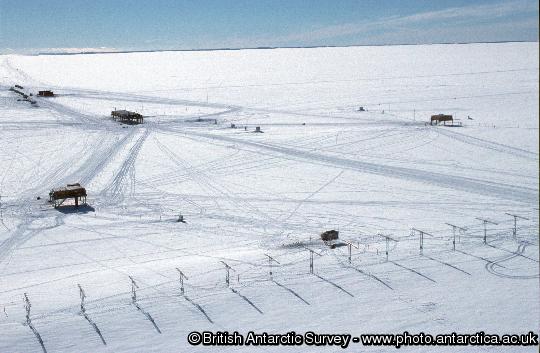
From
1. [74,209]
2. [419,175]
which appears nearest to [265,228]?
[74,209]

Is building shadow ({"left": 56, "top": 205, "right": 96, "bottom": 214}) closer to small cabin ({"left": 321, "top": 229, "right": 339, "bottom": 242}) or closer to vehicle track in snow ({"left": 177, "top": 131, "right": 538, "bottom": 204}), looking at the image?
small cabin ({"left": 321, "top": 229, "right": 339, "bottom": 242})

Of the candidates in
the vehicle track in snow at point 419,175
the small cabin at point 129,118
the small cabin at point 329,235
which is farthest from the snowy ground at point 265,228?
the small cabin at point 129,118

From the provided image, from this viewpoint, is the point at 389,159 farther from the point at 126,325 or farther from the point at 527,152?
the point at 126,325

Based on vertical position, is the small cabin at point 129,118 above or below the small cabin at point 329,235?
above

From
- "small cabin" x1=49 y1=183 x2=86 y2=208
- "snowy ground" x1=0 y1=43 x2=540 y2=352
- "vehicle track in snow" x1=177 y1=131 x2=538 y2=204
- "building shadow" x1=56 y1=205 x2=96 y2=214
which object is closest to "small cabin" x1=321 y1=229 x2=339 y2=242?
"snowy ground" x1=0 y1=43 x2=540 y2=352

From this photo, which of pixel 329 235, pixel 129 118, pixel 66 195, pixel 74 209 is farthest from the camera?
pixel 129 118

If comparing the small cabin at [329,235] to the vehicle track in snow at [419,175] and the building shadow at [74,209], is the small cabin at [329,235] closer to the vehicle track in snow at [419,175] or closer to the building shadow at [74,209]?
the vehicle track in snow at [419,175]

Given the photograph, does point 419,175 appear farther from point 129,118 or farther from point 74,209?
point 129,118

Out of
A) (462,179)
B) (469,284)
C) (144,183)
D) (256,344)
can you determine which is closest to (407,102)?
(462,179)
